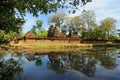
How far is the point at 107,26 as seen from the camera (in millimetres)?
94625

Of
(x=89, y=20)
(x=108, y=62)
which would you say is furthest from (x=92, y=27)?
(x=108, y=62)

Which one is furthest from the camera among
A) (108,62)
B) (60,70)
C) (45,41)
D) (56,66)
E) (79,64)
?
(45,41)

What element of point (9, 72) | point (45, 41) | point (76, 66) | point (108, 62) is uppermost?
point (9, 72)

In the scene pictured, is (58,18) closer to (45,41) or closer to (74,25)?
(74,25)

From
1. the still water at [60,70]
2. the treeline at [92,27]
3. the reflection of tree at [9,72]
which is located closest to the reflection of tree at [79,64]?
the still water at [60,70]

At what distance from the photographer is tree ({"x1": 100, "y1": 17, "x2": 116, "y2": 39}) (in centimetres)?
9451

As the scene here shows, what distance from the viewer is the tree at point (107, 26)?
94512 mm

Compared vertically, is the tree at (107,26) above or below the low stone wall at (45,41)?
above

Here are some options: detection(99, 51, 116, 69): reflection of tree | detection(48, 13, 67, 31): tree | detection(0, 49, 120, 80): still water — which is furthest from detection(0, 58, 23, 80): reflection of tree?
detection(48, 13, 67, 31): tree

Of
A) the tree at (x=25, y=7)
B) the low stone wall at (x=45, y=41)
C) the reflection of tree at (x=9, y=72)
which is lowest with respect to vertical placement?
the low stone wall at (x=45, y=41)

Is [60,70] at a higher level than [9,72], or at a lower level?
lower

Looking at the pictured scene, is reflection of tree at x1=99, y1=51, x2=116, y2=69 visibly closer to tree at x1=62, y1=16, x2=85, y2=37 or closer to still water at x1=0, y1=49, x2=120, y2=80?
still water at x1=0, y1=49, x2=120, y2=80

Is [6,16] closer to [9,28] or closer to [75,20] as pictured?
[9,28]

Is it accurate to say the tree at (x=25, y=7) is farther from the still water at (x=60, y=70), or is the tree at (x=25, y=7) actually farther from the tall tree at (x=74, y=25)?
the tall tree at (x=74, y=25)
